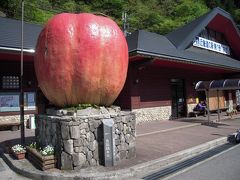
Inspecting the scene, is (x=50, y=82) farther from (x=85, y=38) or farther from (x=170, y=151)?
(x=170, y=151)

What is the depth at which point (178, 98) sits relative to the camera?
64.6ft

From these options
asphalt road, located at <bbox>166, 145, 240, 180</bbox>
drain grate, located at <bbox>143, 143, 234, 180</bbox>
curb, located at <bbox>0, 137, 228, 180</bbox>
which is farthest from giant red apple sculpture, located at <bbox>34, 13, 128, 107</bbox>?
asphalt road, located at <bbox>166, 145, 240, 180</bbox>

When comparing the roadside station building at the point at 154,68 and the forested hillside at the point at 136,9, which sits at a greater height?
the forested hillside at the point at 136,9

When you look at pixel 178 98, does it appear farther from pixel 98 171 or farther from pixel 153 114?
→ pixel 98 171

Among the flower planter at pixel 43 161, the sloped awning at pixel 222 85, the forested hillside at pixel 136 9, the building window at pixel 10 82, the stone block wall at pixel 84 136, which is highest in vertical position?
the forested hillside at pixel 136 9

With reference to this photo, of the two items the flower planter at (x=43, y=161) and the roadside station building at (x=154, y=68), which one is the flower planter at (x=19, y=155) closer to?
the flower planter at (x=43, y=161)

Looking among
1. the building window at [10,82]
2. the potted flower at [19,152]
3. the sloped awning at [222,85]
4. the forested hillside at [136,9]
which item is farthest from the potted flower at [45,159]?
the forested hillside at [136,9]

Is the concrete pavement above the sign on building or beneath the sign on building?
beneath

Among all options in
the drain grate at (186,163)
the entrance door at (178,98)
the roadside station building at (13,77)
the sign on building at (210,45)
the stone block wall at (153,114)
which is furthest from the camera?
the sign on building at (210,45)

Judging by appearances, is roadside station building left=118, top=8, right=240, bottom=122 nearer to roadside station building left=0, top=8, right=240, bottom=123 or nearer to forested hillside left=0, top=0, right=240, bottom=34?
roadside station building left=0, top=8, right=240, bottom=123

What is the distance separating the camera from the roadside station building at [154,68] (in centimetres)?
1385

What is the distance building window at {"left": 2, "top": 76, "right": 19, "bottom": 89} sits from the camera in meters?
13.8

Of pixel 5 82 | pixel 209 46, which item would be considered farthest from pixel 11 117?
pixel 209 46

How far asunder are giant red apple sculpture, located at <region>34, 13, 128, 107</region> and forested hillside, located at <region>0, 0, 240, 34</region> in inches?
1014
